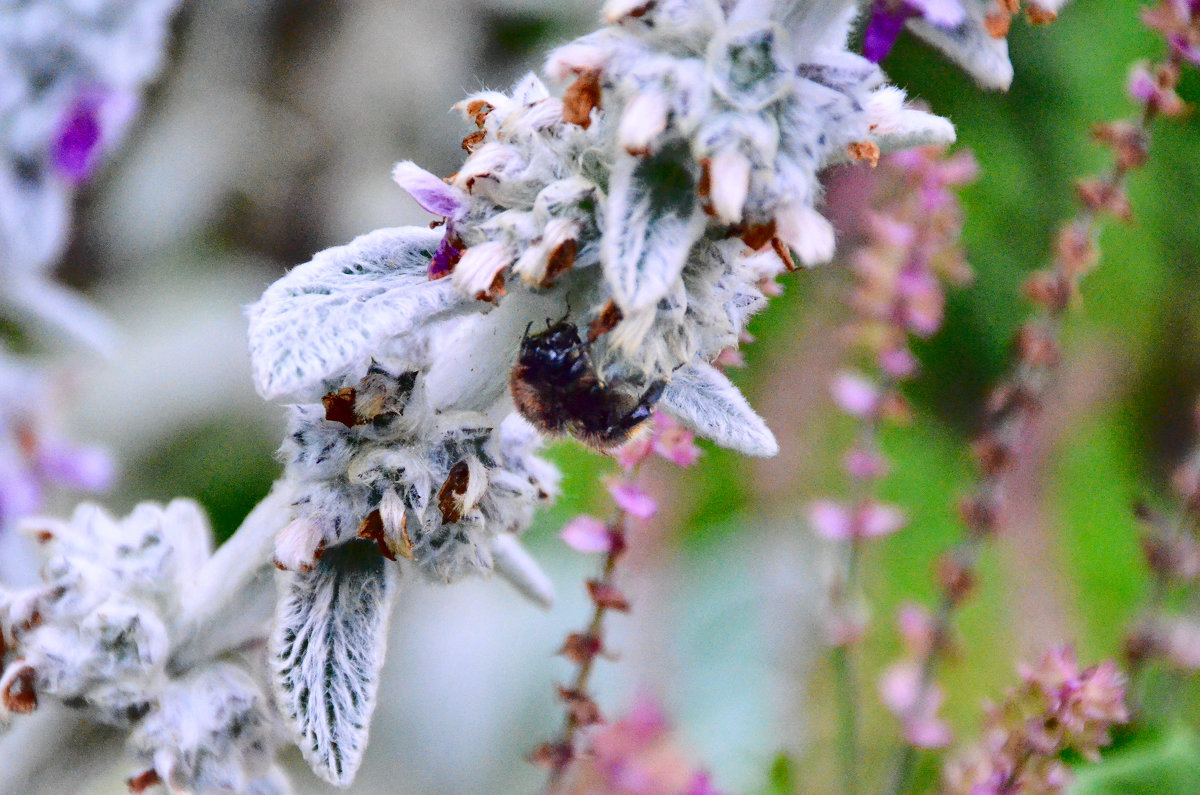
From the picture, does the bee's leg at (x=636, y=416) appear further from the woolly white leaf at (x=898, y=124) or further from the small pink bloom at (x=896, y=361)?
the small pink bloom at (x=896, y=361)

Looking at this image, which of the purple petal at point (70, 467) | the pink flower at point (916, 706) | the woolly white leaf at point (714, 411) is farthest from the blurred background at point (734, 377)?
the woolly white leaf at point (714, 411)

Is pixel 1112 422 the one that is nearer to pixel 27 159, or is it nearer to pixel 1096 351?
pixel 1096 351

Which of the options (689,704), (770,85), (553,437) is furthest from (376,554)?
(689,704)

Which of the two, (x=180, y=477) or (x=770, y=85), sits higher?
(x=770, y=85)

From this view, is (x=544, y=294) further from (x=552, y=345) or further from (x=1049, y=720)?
(x=1049, y=720)

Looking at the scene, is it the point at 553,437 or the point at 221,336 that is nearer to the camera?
the point at 553,437

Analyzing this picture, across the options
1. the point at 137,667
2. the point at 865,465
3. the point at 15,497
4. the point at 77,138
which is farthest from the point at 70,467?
the point at 865,465
